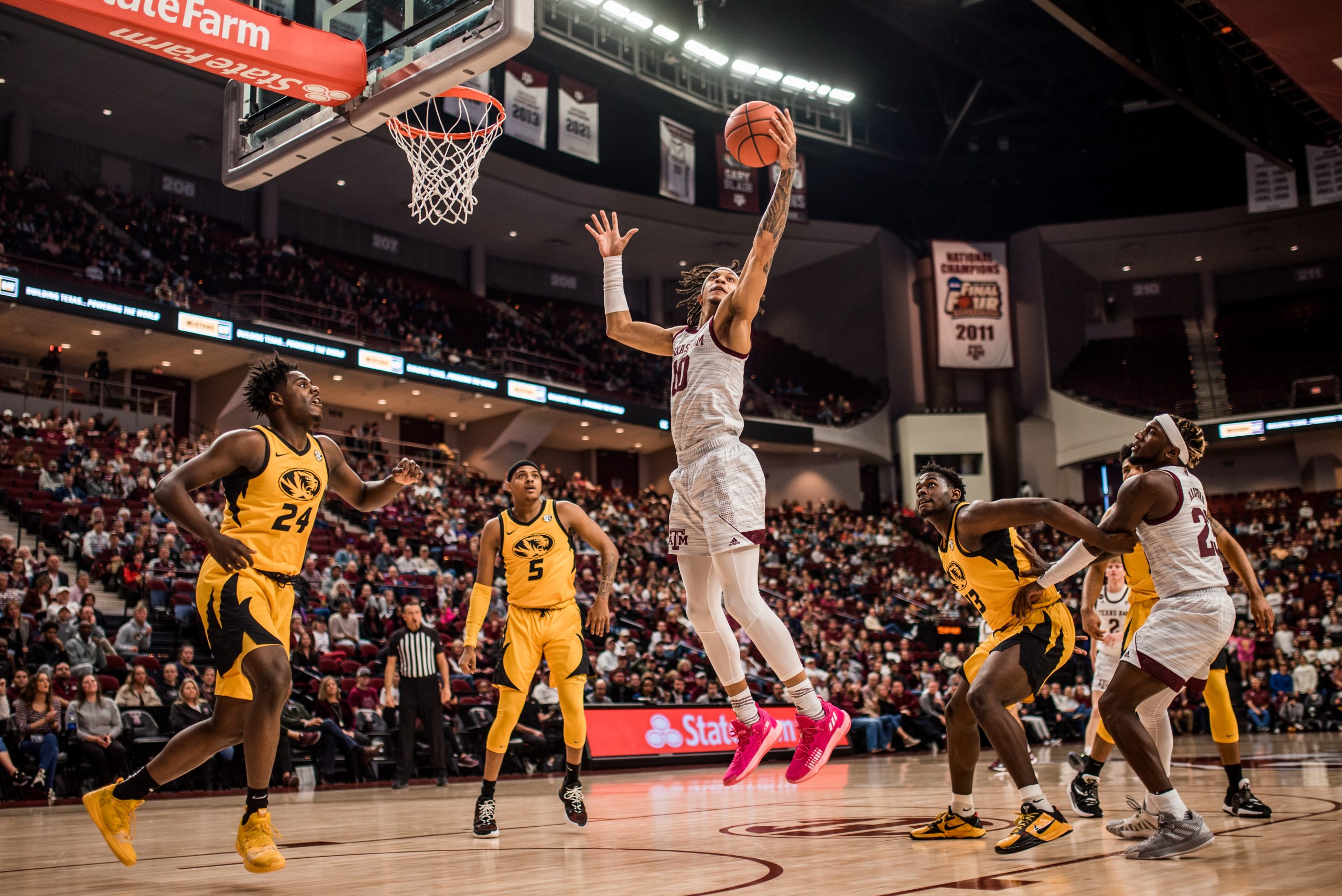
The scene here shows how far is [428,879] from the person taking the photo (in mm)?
4363

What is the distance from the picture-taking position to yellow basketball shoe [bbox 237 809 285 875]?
4.39 meters

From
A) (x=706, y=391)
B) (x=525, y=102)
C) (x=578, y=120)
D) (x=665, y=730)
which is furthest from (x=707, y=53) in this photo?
(x=706, y=391)

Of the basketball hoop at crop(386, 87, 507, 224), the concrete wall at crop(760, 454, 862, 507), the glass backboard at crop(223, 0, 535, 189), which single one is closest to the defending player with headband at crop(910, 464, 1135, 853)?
the glass backboard at crop(223, 0, 535, 189)

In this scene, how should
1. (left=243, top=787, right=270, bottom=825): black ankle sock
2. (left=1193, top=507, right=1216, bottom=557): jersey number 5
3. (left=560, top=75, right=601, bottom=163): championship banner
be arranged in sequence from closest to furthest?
(left=243, top=787, right=270, bottom=825): black ankle sock, (left=1193, top=507, right=1216, bottom=557): jersey number 5, (left=560, top=75, right=601, bottom=163): championship banner

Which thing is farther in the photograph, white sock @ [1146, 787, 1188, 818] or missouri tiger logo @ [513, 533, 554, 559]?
missouri tiger logo @ [513, 533, 554, 559]

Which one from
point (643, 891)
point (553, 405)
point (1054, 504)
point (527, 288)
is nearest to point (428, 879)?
point (643, 891)

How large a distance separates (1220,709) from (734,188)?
27671 mm

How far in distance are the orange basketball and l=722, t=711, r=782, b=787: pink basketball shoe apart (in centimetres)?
274

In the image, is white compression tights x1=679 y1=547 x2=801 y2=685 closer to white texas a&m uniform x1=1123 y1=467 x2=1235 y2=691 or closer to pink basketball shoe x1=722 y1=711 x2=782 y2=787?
pink basketball shoe x1=722 y1=711 x2=782 y2=787

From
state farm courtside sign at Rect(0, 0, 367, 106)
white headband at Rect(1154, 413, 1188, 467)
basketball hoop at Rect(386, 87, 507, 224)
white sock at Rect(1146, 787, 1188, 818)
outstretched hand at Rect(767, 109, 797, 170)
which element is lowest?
white sock at Rect(1146, 787, 1188, 818)

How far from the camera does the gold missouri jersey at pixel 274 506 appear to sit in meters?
4.94

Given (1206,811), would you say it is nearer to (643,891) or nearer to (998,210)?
(643,891)

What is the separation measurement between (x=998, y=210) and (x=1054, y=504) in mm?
38168

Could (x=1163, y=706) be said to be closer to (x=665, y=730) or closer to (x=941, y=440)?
(x=665, y=730)
